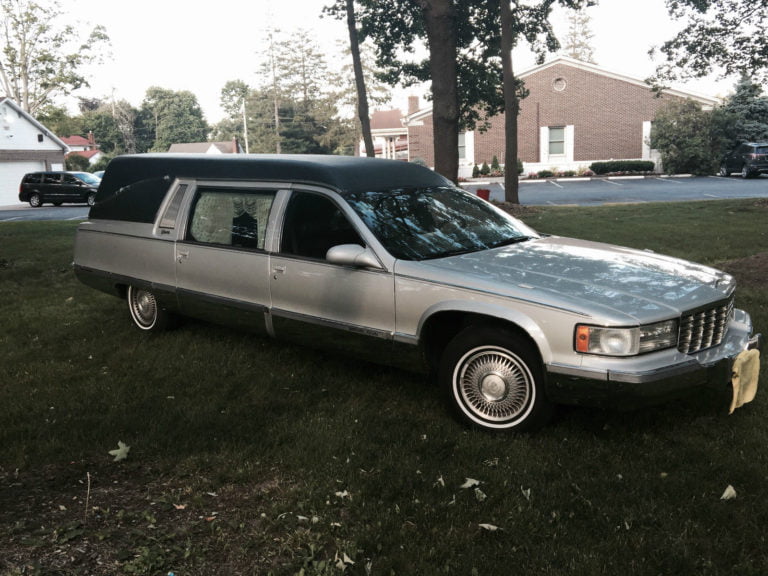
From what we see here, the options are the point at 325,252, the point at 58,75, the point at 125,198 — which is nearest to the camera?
the point at 325,252

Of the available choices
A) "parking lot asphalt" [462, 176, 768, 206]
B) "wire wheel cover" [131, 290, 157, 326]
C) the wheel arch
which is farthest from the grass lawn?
"parking lot asphalt" [462, 176, 768, 206]

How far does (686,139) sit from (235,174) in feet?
112

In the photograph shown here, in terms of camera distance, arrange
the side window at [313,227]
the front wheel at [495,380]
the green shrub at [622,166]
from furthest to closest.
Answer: the green shrub at [622,166], the side window at [313,227], the front wheel at [495,380]

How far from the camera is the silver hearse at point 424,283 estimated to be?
3984 millimetres

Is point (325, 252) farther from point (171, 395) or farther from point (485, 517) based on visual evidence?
point (485, 517)

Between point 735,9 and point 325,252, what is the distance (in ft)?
57.7

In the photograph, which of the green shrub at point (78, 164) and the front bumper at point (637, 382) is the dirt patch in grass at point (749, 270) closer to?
the front bumper at point (637, 382)

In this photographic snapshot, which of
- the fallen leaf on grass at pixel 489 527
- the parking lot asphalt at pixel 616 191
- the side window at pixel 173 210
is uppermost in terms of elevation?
the side window at pixel 173 210

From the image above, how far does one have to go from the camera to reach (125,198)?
6.80m

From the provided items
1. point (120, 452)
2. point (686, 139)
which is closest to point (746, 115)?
point (686, 139)

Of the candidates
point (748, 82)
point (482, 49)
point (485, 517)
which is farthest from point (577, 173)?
point (485, 517)

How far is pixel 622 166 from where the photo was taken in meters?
37.1

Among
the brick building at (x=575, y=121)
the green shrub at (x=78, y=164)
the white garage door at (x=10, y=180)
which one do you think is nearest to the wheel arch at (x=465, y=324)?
the brick building at (x=575, y=121)

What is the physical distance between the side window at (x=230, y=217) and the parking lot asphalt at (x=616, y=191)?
17541 mm
